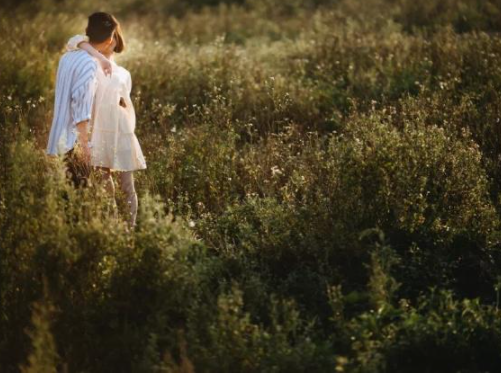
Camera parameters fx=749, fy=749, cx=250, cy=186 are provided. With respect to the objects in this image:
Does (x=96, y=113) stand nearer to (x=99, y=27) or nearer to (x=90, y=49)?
(x=90, y=49)

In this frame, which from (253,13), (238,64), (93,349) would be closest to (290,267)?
(93,349)

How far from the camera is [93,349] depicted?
4.09 meters

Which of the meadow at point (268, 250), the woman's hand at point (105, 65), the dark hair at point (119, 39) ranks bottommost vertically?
the meadow at point (268, 250)

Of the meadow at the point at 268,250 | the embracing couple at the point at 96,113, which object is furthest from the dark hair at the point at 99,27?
the meadow at the point at 268,250

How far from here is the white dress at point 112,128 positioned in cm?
555

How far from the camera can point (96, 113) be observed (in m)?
5.57

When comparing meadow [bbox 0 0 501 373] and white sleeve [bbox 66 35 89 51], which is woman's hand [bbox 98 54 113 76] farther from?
meadow [bbox 0 0 501 373]

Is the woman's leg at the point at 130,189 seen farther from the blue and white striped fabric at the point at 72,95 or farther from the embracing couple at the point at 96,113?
the blue and white striped fabric at the point at 72,95

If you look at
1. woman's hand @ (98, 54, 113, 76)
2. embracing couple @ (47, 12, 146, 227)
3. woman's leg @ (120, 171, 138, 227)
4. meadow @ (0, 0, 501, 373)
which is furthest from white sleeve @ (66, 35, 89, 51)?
woman's leg @ (120, 171, 138, 227)

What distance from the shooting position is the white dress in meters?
5.55

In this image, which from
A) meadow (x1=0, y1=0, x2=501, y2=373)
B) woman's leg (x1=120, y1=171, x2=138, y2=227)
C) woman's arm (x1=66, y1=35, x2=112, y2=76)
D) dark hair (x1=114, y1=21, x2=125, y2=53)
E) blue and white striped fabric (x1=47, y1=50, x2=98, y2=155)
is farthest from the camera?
dark hair (x1=114, y1=21, x2=125, y2=53)

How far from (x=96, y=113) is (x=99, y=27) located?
0.66 m

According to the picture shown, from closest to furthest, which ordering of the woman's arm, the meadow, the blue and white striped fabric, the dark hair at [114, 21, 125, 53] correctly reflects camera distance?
the meadow, the blue and white striped fabric, the woman's arm, the dark hair at [114, 21, 125, 53]

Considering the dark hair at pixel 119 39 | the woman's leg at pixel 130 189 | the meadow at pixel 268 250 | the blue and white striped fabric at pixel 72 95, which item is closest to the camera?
the meadow at pixel 268 250
